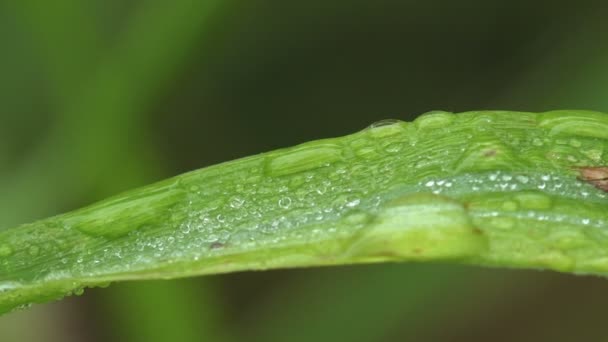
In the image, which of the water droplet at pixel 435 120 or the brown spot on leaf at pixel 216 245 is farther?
the water droplet at pixel 435 120

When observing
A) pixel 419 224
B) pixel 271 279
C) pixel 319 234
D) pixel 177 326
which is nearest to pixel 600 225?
pixel 419 224

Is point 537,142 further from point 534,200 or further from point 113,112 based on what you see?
point 113,112

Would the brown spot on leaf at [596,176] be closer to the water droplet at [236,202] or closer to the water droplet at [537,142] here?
the water droplet at [537,142]

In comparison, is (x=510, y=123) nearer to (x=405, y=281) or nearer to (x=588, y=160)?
(x=588, y=160)

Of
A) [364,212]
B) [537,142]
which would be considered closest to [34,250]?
[364,212]

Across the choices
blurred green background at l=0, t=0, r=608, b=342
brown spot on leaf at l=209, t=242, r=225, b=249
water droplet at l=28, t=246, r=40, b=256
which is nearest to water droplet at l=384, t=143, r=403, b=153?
brown spot on leaf at l=209, t=242, r=225, b=249

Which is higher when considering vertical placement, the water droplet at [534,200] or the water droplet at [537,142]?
the water droplet at [537,142]

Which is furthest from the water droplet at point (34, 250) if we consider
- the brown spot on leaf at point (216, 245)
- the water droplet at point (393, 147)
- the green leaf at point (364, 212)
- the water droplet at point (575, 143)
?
the water droplet at point (575, 143)
